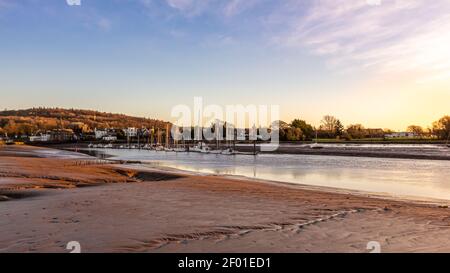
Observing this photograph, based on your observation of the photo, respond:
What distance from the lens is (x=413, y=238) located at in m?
8.66

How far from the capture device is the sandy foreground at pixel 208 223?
7.64 m

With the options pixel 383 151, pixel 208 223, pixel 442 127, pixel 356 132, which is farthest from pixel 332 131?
pixel 208 223

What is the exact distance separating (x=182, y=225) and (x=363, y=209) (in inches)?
257

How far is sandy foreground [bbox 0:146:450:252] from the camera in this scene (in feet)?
25.1

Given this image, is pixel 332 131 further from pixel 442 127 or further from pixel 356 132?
pixel 442 127

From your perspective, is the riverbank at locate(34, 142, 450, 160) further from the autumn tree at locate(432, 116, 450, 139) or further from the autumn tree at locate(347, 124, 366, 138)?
the autumn tree at locate(347, 124, 366, 138)

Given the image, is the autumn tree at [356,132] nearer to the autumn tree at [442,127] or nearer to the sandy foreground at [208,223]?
the autumn tree at [442,127]

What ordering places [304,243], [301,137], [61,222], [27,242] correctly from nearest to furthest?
[27,242], [304,243], [61,222], [301,137]

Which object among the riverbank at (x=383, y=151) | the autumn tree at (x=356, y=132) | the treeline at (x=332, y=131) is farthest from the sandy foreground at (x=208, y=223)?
the autumn tree at (x=356, y=132)
